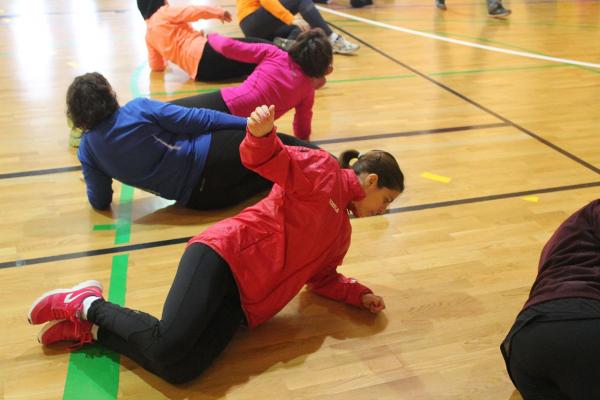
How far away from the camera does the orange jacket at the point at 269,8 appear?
4.61m

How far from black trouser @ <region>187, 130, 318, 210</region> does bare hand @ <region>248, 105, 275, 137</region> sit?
3.12 ft

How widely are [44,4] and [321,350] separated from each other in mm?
6137

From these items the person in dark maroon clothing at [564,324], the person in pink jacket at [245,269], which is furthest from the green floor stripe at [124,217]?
the person in dark maroon clothing at [564,324]

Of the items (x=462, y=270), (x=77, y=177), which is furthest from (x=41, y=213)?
(x=462, y=270)

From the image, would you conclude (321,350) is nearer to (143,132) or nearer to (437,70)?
(143,132)

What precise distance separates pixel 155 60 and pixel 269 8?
0.94 m

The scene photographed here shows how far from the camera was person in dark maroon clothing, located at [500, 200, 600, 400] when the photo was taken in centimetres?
137

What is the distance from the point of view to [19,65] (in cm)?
457

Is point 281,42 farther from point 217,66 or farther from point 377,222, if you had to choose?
point 377,222

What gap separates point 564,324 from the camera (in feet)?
4.59

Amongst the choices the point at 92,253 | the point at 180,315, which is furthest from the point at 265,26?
the point at 180,315

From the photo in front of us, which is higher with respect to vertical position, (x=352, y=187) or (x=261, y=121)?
(x=261, y=121)

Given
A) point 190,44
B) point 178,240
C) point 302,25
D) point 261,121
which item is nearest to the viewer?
point 261,121

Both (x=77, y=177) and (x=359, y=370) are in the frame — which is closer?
(x=359, y=370)
